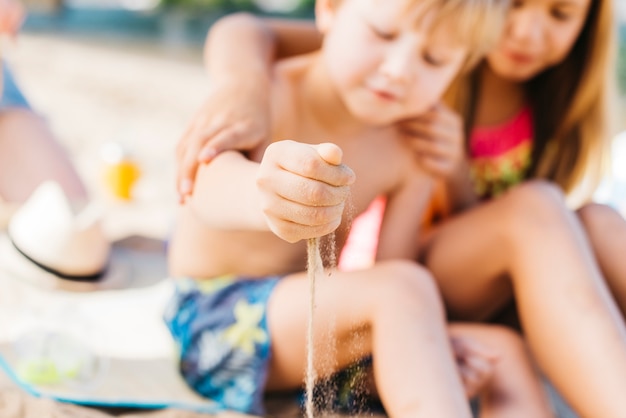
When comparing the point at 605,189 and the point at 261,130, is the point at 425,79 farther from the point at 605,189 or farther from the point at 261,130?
the point at 605,189

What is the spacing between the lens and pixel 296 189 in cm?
48

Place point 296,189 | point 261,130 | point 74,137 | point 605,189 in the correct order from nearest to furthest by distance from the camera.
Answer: point 296,189 < point 261,130 < point 605,189 < point 74,137

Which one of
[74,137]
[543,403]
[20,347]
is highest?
[74,137]

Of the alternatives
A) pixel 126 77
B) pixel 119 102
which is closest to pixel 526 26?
pixel 119 102

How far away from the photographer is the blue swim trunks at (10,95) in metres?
1.26

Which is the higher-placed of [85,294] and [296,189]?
[85,294]

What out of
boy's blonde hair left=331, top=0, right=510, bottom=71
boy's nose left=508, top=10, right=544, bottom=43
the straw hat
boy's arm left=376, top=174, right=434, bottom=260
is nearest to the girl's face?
boy's nose left=508, top=10, right=544, bottom=43

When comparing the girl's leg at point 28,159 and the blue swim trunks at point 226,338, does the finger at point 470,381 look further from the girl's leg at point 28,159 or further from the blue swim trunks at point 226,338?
the girl's leg at point 28,159

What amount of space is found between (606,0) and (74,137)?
55.0 inches

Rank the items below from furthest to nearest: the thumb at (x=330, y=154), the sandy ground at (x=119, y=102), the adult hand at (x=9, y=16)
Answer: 1. the sandy ground at (x=119, y=102)
2. the adult hand at (x=9, y=16)
3. the thumb at (x=330, y=154)

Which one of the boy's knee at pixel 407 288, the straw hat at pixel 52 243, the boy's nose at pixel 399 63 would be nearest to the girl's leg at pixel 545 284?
the boy's knee at pixel 407 288

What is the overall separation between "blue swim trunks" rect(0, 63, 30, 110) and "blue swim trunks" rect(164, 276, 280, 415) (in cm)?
58

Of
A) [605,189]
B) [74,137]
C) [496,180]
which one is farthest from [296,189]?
[74,137]

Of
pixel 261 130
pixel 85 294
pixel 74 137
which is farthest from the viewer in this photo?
pixel 74 137
